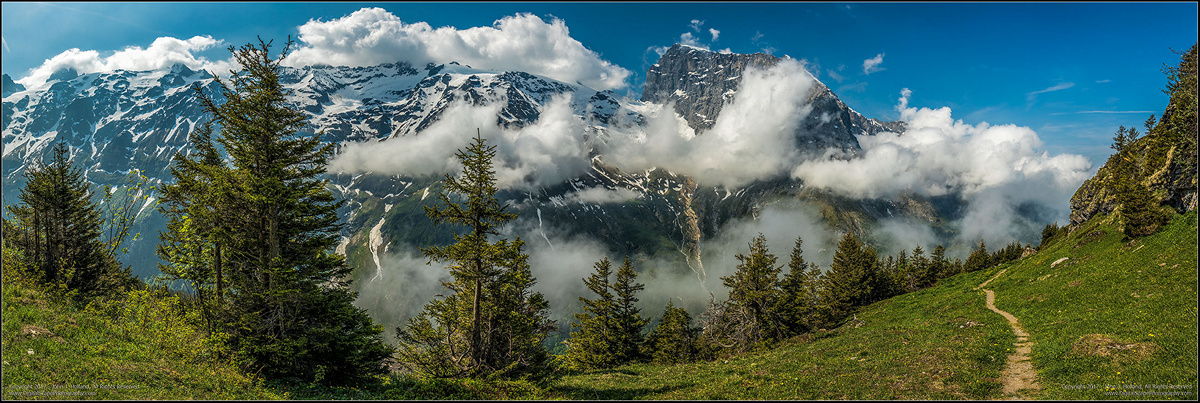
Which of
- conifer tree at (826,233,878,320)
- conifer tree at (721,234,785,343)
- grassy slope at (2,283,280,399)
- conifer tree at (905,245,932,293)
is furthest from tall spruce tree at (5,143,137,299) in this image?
conifer tree at (905,245,932,293)

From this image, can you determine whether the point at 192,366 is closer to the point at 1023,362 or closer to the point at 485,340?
the point at 485,340

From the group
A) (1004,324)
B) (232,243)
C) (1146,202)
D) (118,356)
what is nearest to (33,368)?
(118,356)

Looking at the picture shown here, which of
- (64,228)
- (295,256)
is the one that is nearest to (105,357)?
(295,256)

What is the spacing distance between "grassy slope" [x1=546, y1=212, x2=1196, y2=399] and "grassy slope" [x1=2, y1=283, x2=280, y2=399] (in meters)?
13.7

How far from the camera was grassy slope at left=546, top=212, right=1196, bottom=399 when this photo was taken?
16.5 meters

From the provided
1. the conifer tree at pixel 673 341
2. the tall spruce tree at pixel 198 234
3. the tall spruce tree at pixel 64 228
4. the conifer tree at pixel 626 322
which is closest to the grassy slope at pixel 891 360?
the tall spruce tree at pixel 198 234

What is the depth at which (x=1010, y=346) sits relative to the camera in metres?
22.9

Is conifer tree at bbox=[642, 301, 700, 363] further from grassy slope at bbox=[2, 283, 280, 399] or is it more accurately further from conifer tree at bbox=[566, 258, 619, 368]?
grassy slope at bbox=[2, 283, 280, 399]


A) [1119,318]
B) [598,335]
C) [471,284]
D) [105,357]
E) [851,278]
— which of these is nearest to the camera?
[105,357]

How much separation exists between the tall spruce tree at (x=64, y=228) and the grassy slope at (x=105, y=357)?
20.0 meters

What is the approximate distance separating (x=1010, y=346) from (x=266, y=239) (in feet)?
125

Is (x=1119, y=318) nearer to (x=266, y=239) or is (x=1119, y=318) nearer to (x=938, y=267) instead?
(x=266, y=239)

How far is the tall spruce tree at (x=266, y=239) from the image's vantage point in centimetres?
2000

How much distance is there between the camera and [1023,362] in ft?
65.6
